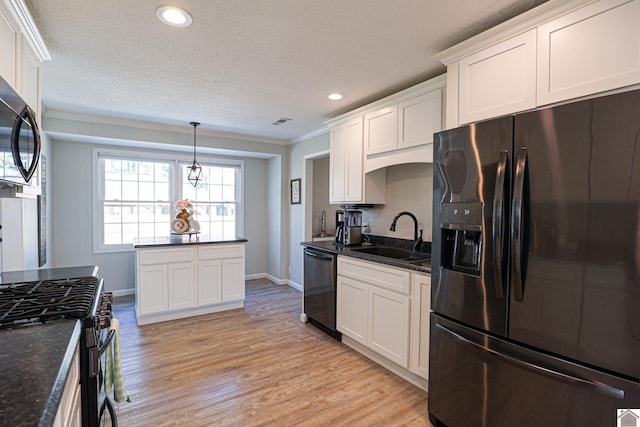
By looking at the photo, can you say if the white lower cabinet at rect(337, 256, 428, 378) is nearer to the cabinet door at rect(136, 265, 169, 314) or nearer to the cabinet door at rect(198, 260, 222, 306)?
the cabinet door at rect(198, 260, 222, 306)

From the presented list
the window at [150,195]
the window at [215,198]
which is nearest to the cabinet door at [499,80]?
the window at [150,195]

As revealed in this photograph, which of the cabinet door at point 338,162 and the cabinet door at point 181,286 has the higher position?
the cabinet door at point 338,162

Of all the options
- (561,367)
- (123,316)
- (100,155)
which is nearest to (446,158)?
(561,367)

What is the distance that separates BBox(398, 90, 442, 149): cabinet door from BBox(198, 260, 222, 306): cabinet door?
2.70 m

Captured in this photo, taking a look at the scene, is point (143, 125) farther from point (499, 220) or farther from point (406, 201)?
point (499, 220)

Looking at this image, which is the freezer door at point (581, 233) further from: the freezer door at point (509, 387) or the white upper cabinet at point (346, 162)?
the white upper cabinet at point (346, 162)

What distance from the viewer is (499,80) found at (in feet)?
5.92

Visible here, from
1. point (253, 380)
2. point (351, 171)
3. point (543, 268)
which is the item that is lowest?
point (253, 380)

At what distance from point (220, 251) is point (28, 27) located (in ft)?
9.03

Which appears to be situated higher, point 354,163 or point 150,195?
point 354,163

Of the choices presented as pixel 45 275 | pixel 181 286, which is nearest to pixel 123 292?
pixel 181 286

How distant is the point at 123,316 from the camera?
3.91m

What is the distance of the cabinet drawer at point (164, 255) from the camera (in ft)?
11.8

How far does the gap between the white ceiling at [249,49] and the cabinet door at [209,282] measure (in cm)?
189
